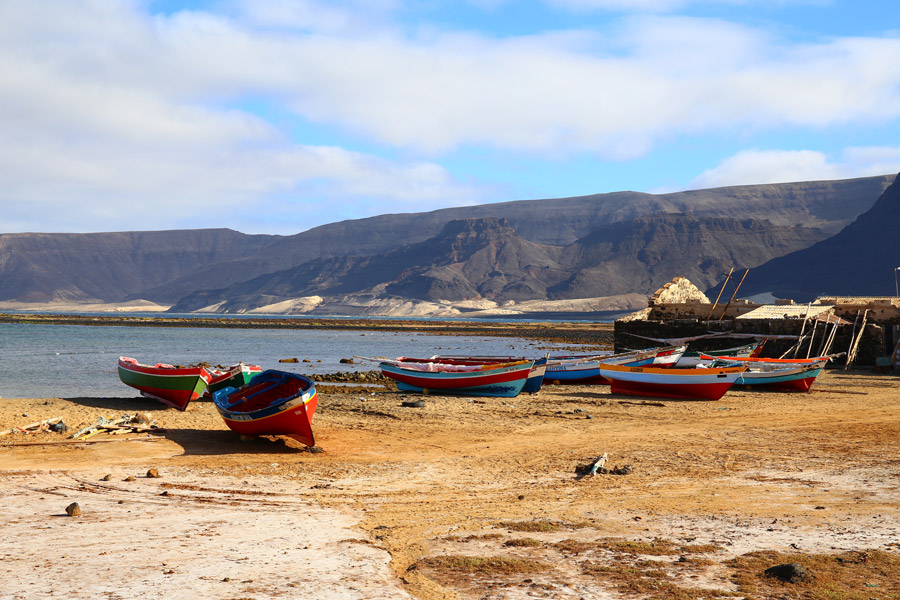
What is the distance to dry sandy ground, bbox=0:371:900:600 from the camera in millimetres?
7891

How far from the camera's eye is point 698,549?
8688mm

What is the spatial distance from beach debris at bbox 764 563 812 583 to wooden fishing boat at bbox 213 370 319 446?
390 inches

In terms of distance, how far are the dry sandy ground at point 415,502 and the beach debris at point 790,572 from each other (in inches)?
19.9

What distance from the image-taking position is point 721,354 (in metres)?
36.9

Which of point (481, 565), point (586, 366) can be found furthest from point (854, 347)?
point (481, 565)

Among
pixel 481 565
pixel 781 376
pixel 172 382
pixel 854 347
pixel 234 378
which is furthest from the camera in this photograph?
pixel 854 347

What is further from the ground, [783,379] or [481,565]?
[783,379]

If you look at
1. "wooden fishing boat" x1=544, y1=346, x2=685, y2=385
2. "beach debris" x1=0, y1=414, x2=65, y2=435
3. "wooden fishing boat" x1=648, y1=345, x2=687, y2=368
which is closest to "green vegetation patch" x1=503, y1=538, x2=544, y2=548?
"beach debris" x1=0, y1=414, x2=65, y2=435

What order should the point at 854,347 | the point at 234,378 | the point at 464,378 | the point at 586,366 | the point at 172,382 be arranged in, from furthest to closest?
the point at 854,347 → the point at 586,366 → the point at 464,378 → the point at 172,382 → the point at 234,378

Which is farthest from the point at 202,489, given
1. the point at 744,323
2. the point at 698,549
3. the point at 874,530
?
the point at 744,323

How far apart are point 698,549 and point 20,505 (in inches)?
346

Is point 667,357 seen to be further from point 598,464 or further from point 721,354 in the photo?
point 598,464

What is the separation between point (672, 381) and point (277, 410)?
1456cm

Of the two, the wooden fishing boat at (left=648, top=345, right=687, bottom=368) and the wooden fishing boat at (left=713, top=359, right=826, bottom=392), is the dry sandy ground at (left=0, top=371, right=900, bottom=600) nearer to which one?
the wooden fishing boat at (left=713, top=359, right=826, bottom=392)
